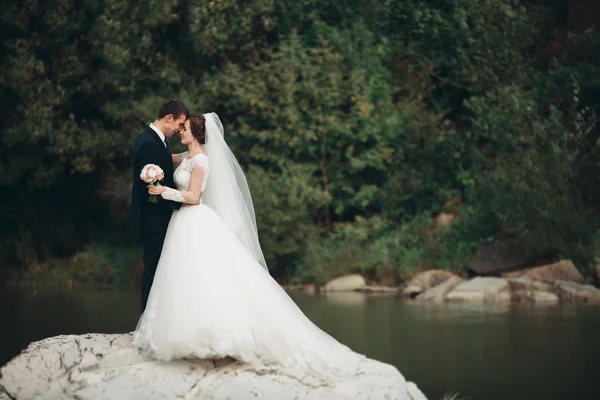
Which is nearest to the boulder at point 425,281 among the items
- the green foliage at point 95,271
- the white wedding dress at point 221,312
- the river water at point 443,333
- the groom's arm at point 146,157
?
the river water at point 443,333

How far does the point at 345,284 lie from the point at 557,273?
10.7 ft

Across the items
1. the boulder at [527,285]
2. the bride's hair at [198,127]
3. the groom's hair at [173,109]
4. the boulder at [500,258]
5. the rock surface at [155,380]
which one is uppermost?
the groom's hair at [173,109]

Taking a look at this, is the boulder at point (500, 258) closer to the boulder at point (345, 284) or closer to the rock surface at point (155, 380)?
the boulder at point (345, 284)

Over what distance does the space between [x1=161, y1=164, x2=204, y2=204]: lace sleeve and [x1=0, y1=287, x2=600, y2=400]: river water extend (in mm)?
3518

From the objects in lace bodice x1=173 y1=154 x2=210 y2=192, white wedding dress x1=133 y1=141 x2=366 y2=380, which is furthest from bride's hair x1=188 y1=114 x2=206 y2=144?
white wedding dress x1=133 y1=141 x2=366 y2=380

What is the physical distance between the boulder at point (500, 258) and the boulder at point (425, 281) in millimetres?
447

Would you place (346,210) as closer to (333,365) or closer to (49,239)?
(49,239)

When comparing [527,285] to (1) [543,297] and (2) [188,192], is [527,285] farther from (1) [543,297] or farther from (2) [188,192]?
(2) [188,192]

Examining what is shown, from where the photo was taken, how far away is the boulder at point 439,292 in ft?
49.8

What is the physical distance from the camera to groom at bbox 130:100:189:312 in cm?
726

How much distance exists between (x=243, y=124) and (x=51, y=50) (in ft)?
12.0

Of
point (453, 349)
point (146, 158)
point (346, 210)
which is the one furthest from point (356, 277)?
point (146, 158)

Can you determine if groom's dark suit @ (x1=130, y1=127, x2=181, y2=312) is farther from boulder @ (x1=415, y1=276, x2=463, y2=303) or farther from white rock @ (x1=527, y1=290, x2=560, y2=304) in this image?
white rock @ (x1=527, y1=290, x2=560, y2=304)

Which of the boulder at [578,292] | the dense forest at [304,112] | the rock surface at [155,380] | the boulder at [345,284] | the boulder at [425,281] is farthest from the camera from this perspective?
the dense forest at [304,112]
